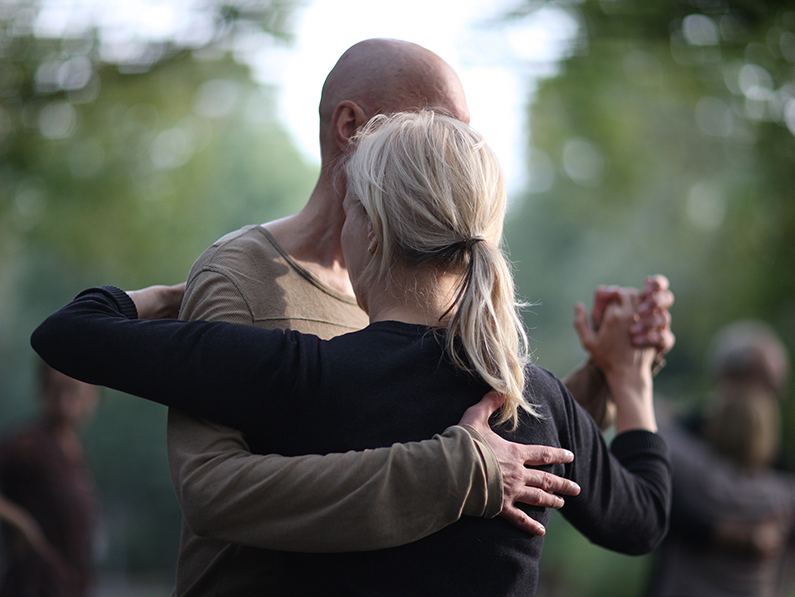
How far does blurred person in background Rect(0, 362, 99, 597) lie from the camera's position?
14.9 ft

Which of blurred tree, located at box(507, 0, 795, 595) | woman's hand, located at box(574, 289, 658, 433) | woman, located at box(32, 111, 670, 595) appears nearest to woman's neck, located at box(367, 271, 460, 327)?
woman, located at box(32, 111, 670, 595)

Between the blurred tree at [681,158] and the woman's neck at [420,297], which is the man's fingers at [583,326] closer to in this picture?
the blurred tree at [681,158]

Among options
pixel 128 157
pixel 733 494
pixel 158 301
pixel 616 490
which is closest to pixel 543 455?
pixel 616 490

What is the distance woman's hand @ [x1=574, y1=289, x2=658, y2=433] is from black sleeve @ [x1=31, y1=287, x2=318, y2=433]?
39.7 inches

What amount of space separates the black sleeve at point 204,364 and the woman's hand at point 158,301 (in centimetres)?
27

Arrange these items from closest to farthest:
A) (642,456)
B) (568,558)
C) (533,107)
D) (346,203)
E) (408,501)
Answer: (408,501) < (346,203) < (642,456) < (533,107) < (568,558)

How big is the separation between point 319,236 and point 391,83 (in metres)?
0.41

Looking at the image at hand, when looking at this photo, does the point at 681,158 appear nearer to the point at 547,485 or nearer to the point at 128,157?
the point at 128,157

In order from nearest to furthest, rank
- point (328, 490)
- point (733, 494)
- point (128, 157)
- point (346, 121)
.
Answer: point (328, 490) < point (346, 121) < point (733, 494) < point (128, 157)

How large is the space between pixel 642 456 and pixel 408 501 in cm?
81

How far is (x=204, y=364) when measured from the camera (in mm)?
1289

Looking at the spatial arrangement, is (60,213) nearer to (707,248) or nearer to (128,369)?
(128,369)

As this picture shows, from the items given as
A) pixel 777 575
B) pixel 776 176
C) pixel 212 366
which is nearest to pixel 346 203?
pixel 212 366

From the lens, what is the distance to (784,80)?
525 centimetres
